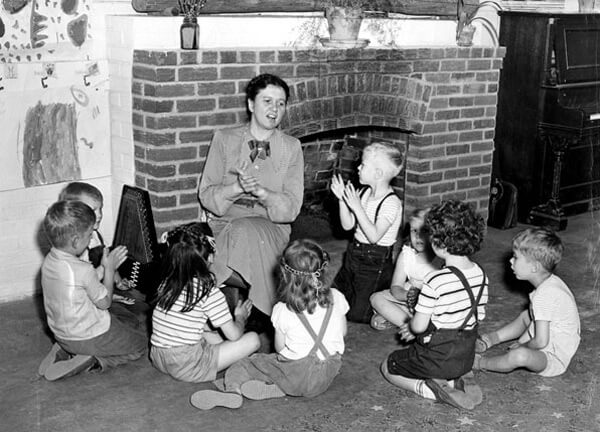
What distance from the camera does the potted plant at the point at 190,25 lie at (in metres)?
4.83

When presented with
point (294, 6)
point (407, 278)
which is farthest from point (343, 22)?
point (407, 278)

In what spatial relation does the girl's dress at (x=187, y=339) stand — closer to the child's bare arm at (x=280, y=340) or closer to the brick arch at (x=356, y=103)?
the child's bare arm at (x=280, y=340)

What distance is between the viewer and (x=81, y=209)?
12.8 ft

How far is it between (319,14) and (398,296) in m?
2.00

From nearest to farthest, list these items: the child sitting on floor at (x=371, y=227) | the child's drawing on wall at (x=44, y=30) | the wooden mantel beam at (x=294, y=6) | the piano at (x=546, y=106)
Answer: the child's drawing on wall at (x=44, y=30), the child sitting on floor at (x=371, y=227), the wooden mantel beam at (x=294, y=6), the piano at (x=546, y=106)

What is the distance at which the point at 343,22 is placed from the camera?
549cm

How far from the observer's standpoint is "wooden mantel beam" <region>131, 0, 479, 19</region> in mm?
4988

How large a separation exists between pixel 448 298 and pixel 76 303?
5.52ft

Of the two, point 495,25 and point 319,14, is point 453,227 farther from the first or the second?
point 495,25

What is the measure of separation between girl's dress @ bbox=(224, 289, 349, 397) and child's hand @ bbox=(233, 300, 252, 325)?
0.58 m

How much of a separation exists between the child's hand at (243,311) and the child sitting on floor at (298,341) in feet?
1.86

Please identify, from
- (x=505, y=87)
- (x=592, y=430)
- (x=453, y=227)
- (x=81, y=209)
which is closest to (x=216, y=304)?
(x=81, y=209)

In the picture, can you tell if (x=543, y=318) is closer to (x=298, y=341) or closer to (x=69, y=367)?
(x=298, y=341)

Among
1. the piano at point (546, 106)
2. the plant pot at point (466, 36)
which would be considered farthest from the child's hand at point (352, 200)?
the piano at point (546, 106)
